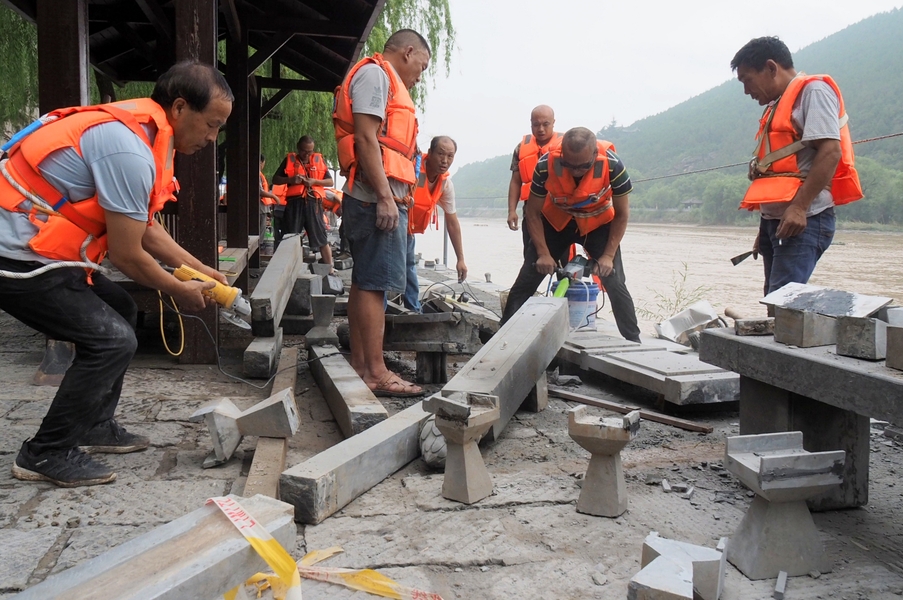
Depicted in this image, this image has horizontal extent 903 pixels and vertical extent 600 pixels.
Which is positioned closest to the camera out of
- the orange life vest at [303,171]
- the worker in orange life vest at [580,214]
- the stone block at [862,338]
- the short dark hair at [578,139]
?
the stone block at [862,338]

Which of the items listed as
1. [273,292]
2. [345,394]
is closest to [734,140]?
[273,292]

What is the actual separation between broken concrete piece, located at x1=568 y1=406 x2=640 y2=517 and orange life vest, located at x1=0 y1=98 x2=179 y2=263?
5.91 feet

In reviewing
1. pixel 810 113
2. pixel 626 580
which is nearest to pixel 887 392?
pixel 626 580

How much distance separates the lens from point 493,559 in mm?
2270

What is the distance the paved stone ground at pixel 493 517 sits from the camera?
2.16 metres

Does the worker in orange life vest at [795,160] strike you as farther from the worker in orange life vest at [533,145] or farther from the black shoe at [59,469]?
the black shoe at [59,469]

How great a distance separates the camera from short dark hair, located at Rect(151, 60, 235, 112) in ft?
9.20

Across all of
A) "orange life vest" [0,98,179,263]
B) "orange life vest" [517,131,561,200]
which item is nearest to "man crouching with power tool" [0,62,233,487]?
"orange life vest" [0,98,179,263]

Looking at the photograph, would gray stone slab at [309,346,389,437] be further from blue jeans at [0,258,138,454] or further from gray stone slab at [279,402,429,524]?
blue jeans at [0,258,138,454]

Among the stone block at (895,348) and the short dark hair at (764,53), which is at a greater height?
the short dark hair at (764,53)

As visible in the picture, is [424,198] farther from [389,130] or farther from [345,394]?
[345,394]

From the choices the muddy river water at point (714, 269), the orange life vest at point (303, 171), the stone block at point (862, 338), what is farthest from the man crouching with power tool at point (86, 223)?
the orange life vest at point (303, 171)

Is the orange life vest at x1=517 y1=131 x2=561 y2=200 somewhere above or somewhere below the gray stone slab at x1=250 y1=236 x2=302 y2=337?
above

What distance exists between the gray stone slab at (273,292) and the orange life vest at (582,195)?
1.98 meters
